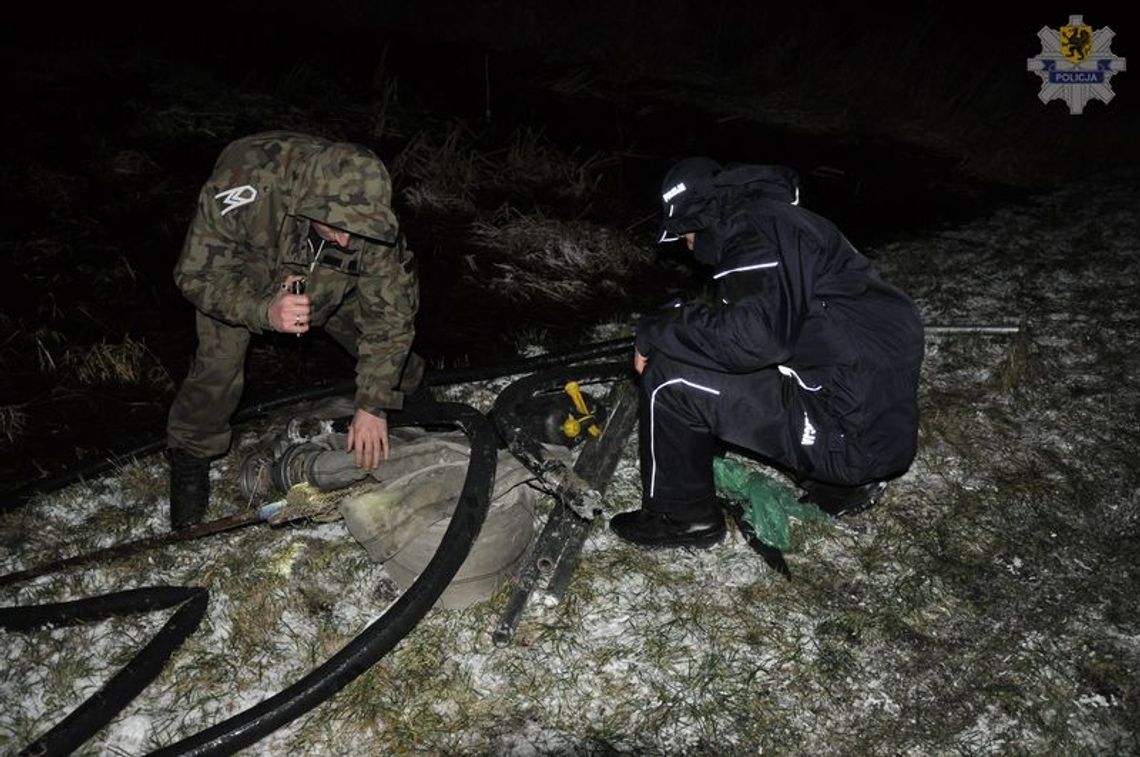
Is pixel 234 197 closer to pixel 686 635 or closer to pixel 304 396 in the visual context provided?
pixel 304 396

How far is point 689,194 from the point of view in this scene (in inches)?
110

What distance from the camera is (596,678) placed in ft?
9.30

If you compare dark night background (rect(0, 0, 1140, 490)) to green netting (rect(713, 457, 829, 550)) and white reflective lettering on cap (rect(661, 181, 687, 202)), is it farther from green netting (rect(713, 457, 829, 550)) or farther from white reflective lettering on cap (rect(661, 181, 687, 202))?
white reflective lettering on cap (rect(661, 181, 687, 202))

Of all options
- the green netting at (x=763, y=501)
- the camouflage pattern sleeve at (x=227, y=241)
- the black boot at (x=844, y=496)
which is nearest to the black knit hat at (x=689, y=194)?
the green netting at (x=763, y=501)

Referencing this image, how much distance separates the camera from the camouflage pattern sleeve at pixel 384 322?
3.11 metres

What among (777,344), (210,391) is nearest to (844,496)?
(777,344)

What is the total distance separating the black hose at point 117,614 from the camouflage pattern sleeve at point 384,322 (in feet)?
3.11

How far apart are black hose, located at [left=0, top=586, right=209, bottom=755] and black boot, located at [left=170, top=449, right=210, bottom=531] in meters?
0.51

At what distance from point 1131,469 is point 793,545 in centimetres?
186

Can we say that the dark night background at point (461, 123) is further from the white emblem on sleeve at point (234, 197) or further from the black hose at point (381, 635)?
the black hose at point (381, 635)

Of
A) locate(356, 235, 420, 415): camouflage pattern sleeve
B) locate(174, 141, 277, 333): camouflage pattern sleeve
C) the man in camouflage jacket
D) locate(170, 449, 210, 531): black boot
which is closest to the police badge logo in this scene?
locate(356, 235, 420, 415): camouflage pattern sleeve

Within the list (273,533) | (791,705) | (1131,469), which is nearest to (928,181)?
(1131,469)

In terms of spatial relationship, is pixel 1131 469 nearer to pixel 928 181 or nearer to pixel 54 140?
pixel 928 181

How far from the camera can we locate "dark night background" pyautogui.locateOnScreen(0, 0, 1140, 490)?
4.64m
